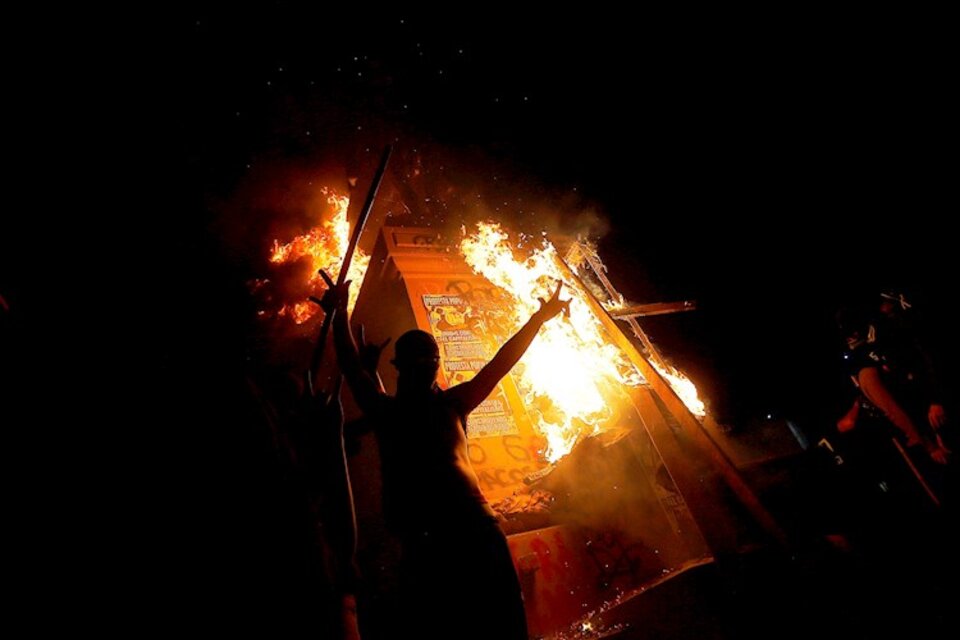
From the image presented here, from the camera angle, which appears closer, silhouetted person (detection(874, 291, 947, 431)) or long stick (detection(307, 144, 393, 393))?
long stick (detection(307, 144, 393, 393))

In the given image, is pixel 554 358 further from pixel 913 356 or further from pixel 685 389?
pixel 913 356

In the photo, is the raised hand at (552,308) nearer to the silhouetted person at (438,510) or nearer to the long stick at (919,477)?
the silhouetted person at (438,510)

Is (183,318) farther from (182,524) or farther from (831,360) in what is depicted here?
(831,360)

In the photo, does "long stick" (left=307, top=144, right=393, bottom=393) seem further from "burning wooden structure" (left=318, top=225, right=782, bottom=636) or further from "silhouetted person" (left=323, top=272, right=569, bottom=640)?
"burning wooden structure" (left=318, top=225, right=782, bottom=636)

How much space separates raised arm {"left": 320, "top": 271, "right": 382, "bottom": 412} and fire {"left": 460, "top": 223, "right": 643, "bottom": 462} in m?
3.54

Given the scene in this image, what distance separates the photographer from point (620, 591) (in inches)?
251

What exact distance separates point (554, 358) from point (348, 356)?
20.4ft

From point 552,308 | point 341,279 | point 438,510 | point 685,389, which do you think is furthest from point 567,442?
point 438,510

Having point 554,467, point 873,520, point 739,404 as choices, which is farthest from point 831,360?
point 873,520

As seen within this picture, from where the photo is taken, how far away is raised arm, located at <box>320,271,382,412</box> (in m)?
3.61

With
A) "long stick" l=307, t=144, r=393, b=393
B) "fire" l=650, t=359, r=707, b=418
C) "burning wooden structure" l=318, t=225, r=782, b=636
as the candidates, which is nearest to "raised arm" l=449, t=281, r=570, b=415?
"long stick" l=307, t=144, r=393, b=393

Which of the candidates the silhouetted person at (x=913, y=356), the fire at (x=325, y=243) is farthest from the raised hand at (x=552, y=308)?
the fire at (x=325, y=243)

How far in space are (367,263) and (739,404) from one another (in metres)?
21.5

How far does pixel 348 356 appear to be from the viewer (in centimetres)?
399
